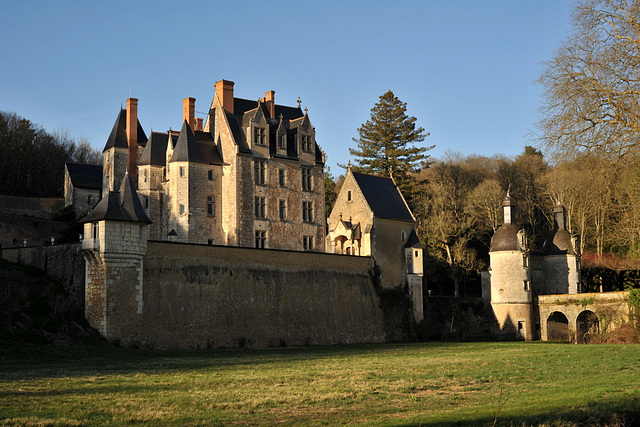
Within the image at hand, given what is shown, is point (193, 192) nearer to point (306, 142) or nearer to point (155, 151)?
point (155, 151)

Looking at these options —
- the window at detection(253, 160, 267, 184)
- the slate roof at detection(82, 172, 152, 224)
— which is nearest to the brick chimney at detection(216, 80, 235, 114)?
the window at detection(253, 160, 267, 184)

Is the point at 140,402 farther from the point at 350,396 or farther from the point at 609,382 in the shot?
the point at 609,382

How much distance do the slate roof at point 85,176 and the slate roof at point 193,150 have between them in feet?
36.3

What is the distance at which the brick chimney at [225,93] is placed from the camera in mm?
41062

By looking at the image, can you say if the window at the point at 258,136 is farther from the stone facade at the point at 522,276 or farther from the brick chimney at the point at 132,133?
the stone facade at the point at 522,276

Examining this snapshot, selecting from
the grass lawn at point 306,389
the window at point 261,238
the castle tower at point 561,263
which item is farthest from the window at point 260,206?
the castle tower at point 561,263

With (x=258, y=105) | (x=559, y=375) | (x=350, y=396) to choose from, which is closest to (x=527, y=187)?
(x=258, y=105)

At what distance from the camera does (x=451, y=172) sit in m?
60.7

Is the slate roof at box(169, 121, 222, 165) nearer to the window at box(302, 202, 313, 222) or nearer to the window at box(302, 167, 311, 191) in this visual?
the window at box(302, 167, 311, 191)

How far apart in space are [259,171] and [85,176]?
14.3 metres

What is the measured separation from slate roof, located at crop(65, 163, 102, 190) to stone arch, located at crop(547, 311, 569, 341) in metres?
29.1

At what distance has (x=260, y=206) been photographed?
4041 centimetres

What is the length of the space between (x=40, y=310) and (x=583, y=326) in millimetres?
32354

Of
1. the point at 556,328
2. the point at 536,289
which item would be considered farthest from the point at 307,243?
the point at 556,328
